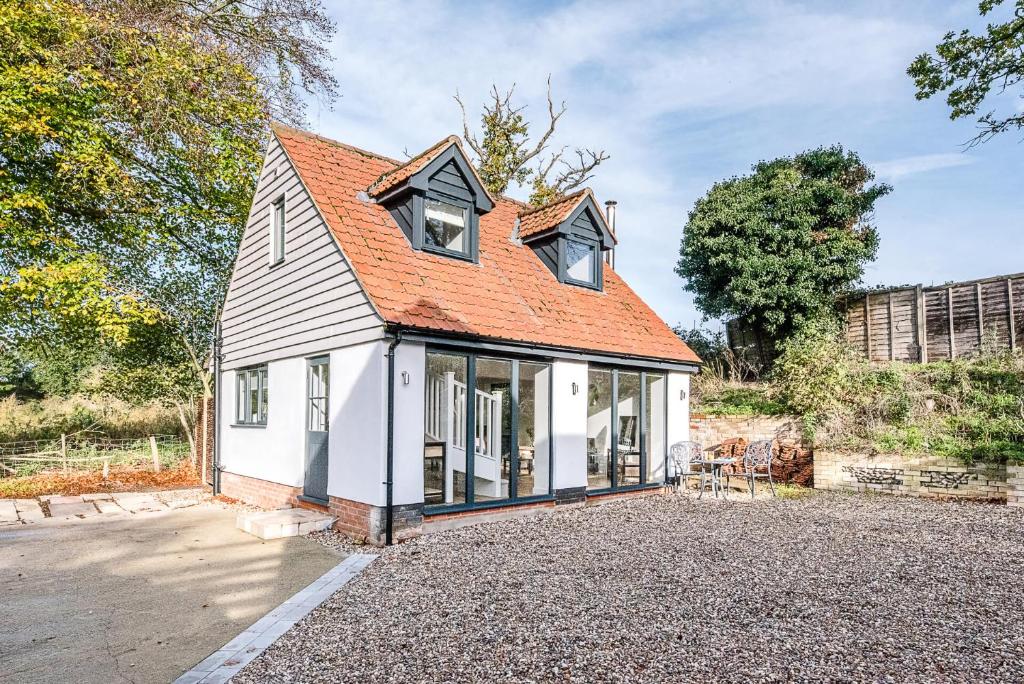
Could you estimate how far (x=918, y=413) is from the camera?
507 inches

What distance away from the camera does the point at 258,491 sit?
11.1 metres

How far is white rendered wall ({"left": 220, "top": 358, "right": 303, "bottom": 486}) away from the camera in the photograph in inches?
390

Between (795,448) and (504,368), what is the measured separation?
21.3ft

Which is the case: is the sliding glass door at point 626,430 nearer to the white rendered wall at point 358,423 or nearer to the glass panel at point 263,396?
the white rendered wall at point 358,423

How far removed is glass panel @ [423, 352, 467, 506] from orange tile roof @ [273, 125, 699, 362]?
0.81 meters

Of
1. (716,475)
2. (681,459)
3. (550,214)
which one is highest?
(550,214)

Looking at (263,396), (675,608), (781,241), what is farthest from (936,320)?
(263,396)

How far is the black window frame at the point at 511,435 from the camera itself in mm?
8594

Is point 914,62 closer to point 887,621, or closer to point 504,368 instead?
point 504,368

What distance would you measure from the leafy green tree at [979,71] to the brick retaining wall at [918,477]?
643 cm

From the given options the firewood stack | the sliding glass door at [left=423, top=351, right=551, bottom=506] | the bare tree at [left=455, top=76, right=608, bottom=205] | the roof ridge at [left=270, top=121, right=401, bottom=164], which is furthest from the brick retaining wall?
the bare tree at [left=455, top=76, right=608, bottom=205]

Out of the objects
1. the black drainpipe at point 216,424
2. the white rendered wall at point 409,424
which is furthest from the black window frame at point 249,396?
the white rendered wall at point 409,424

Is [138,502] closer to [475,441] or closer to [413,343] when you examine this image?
[475,441]

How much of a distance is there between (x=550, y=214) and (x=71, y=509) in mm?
9841
